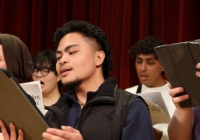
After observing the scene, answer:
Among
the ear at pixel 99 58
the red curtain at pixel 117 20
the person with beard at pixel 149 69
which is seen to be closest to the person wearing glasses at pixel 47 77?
the person with beard at pixel 149 69

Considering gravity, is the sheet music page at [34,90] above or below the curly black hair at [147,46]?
below

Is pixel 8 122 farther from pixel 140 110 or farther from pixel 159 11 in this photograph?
pixel 159 11

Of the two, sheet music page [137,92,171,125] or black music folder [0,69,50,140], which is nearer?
black music folder [0,69,50,140]

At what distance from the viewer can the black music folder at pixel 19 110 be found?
3.36 ft

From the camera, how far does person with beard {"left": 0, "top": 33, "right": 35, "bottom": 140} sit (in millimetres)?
1480

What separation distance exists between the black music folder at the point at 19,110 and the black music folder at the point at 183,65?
0.41m

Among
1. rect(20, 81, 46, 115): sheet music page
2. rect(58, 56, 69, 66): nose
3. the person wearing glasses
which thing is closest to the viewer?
rect(58, 56, 69, 66): nose

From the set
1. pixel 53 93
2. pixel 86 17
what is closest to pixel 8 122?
pixel 53 93

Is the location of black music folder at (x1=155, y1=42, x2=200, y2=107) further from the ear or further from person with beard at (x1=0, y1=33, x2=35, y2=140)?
person with beard at (x1=0, y1=33, x2=35, y2=140)

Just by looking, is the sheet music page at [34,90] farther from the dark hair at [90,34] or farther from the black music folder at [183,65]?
the black music folder at [183,65]

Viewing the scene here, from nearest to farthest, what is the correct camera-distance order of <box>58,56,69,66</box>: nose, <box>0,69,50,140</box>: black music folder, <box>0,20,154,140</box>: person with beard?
<box>0,69,50,140</box>: black music folder < <box>0,20,154,140</box>: person with beard < <box>58,56,69,66</box>: nose

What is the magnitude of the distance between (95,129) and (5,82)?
37 cm

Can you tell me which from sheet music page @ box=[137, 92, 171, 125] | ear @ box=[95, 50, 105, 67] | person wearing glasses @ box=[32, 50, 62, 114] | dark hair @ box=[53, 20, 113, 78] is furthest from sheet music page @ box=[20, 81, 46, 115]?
person wearing glasses @ box=[32, 50, 62, 114]

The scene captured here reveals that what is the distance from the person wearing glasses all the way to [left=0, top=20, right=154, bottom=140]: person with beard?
2.91 feet
